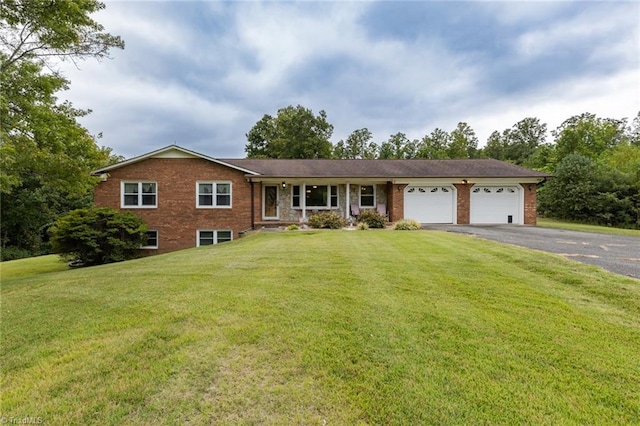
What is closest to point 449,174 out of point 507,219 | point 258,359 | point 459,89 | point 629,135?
point 507,219

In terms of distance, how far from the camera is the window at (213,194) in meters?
15.8

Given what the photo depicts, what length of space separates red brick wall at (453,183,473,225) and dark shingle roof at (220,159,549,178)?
28.9 inches

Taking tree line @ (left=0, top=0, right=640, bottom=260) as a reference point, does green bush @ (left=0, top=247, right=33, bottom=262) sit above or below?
below

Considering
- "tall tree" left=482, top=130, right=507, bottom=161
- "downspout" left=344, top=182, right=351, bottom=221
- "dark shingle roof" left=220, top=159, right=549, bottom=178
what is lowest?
"downspout" left=344, top=182, right=351, bottom=221

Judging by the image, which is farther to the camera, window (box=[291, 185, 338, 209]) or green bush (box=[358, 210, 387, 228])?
window (box=[291, 185, 338, 209])

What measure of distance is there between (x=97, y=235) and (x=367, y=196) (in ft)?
45.7

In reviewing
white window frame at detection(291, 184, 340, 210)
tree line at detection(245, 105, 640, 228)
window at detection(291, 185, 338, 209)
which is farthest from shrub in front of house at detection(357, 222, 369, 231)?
tree line at detection(245, 105, 640, 228)

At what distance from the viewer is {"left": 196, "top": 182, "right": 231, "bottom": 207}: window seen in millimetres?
15836

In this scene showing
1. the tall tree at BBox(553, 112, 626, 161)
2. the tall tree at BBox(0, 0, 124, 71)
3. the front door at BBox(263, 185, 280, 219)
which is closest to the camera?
the tall tree at BBox(0, 0, 124, 71)

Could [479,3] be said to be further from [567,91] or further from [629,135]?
[629,135]

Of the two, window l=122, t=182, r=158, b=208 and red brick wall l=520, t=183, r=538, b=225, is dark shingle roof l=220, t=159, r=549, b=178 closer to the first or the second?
red brick wall l=520, t=183, r=538, b=225

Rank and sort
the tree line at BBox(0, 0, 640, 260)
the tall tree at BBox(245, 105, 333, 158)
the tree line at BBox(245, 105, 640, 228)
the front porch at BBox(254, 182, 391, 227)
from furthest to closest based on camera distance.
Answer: the tall tree at BBox(245, 105, 333, 158) → the tree line at BBox(245, 105, 640, 228) → the front porch at BBox(254, 182, 391, 227) → the tree line at BBox(0, 0, 640, 260)

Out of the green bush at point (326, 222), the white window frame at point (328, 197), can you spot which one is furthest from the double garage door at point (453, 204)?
the green bush at point (326, 222)

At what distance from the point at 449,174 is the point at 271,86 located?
15.3m
